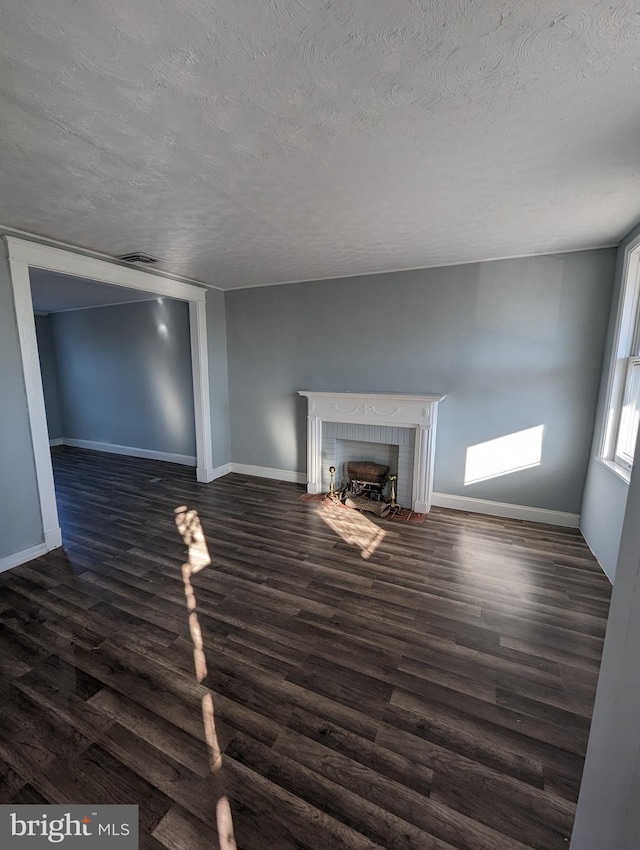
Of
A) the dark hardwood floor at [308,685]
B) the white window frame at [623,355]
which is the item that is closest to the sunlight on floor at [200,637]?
the dark hardwood floor at [308,685]

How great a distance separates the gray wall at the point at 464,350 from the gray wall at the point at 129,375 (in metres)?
1.32

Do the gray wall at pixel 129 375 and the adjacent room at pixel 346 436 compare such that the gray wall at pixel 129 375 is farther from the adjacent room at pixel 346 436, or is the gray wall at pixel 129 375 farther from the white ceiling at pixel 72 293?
the adjacent room at pixel 346 436

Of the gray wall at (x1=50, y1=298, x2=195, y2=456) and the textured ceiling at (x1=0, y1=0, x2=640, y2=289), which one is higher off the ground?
the textured ceiling at (x1=0, y1=0, x2=640, y2=289)

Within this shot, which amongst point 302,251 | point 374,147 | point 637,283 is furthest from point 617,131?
point 302,251

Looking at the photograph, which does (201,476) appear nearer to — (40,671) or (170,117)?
(40,671)

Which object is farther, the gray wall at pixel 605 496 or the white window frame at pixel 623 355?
the white window frame at pixel 623 355

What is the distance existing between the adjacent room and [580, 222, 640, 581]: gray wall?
0.04 m

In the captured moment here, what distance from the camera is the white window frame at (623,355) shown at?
2.79 m

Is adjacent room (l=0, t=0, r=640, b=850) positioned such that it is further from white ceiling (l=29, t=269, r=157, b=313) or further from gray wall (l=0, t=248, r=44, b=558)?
white ceiling (l=29, t=269, r=157, b=313)

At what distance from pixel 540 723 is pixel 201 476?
4.23m

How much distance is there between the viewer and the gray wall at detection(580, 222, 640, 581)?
2625mm

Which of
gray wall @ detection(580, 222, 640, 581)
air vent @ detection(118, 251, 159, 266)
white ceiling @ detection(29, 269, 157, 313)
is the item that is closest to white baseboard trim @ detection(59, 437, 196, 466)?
white ceiling @ detection(29, 269, 157, 313)

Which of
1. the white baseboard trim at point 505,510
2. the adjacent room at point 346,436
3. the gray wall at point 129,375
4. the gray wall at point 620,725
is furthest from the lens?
the gray wall at point 129,375

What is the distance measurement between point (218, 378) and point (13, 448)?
2465mm
